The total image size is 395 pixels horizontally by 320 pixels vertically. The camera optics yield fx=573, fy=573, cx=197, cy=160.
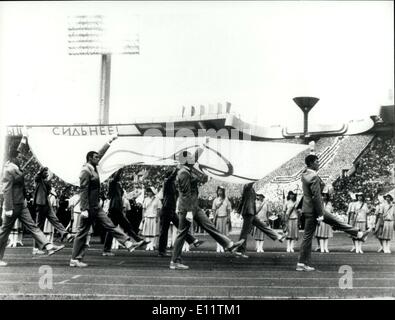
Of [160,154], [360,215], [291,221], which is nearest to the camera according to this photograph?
[160,154]

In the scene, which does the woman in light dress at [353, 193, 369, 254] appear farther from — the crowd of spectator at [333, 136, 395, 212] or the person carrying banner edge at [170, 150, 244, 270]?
the person carrying banner edge at [170, 150, 244, 270]

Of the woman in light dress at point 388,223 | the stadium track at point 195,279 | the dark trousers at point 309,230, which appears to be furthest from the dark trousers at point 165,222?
the woman in light dress at point 388,223

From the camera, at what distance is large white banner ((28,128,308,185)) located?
13586mm

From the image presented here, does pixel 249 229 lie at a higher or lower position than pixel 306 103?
lower

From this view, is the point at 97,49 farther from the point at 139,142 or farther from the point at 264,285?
the point at 264,285

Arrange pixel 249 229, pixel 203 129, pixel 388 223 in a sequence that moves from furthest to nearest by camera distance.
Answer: pixel 388 223 < pixel 203 129 < pixel 249 229

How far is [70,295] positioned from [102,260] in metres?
4.21

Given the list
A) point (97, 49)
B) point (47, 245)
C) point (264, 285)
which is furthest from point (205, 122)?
point (264, 285)

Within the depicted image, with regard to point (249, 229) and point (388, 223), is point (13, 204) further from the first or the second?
point (388, 223)

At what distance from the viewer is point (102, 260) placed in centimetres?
1179

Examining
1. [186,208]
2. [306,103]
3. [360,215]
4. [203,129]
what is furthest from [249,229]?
[360,215]

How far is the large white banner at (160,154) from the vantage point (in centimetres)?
1359

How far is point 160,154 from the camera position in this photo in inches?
552

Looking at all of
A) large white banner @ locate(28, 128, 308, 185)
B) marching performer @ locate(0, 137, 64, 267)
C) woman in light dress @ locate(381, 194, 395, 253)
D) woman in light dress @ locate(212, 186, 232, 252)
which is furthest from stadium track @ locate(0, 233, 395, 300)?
woman in light dress @ locate(212, 186, 232, 252)
